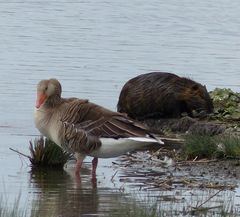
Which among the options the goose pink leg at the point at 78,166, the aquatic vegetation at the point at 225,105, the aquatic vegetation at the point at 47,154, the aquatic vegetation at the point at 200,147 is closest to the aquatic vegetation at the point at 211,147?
the aquatic vegetation at the point at 200,147

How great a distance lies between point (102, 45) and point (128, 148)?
15.4 m

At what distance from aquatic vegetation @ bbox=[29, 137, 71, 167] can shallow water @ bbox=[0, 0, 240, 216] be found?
188 mm

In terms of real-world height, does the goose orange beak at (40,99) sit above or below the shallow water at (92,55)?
above

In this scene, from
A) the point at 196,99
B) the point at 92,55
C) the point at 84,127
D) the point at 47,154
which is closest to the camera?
the point at 84,127

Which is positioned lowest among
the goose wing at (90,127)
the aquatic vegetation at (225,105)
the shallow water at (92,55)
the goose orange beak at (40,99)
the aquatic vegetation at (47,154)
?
the shallow water at (92,55)

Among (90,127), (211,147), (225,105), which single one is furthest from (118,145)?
(225,105)

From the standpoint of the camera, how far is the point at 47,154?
44.7 ft

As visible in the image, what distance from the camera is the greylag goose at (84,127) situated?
41.3 feet

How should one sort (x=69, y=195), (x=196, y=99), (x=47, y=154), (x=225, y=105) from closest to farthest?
(x=69, y=195) → (x=47, y=154) → (x=196, y=99) → (x=225, y=105)

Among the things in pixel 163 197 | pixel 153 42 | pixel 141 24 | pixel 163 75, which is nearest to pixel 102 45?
pixel 153 42

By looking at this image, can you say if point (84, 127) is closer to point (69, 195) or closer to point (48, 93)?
point (48, 93)

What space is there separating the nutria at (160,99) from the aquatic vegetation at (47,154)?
376cm

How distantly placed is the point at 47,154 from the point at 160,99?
417 cm

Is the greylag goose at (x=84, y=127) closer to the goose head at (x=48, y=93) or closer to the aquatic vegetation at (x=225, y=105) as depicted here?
the goose head at (x=48, y=93)
